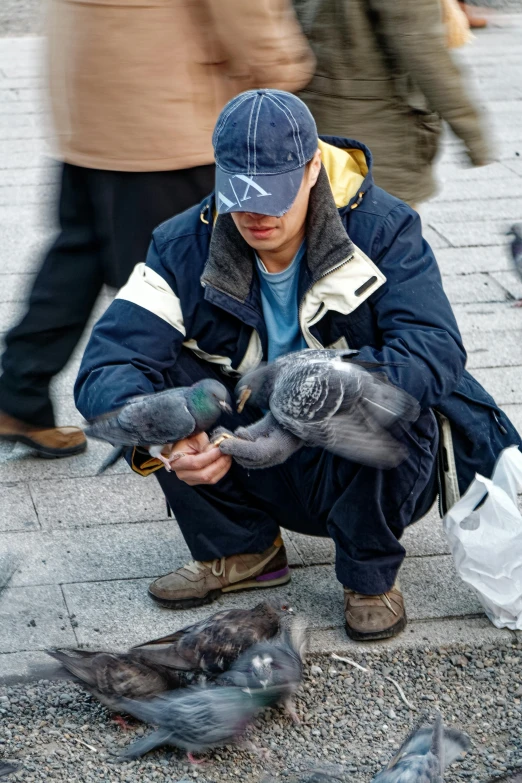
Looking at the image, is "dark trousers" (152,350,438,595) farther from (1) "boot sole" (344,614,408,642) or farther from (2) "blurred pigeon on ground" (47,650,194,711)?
(2) "blurred pigeon on ground" (47,650,194,711)

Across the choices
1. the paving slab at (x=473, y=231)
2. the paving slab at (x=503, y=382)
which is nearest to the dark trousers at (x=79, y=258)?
the paving slab at (x=503, y=382)

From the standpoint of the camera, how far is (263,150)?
9.78ft

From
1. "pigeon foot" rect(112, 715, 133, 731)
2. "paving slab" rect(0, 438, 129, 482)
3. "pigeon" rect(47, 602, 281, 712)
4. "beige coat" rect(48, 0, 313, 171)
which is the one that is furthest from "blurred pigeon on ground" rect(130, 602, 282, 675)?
"beige coat" rect(48, 0, 313, 171)

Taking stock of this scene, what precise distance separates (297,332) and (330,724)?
1.17 metres

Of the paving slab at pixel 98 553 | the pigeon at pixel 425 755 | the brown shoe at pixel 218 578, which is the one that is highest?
the pigeon at pixel 425 755

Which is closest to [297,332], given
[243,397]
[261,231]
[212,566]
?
[243,397]

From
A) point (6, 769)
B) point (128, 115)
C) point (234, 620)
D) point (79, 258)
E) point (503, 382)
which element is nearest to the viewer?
point (6, 769)

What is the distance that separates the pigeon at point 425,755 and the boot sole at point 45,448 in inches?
Result: 85.5

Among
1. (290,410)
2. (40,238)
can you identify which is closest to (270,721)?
(290,410)

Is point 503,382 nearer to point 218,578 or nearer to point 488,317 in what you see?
point 488,317

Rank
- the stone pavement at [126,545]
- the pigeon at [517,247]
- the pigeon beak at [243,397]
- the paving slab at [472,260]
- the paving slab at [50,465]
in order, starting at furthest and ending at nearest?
the paving slab at [472,260] → the pigeon at [517,247] → the paving slab at [50,465] → the stone pavement at [126,545] → the pigeon beak at [243,397]

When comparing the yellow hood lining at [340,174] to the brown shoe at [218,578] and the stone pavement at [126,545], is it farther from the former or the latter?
the stone pavement at [126,545]

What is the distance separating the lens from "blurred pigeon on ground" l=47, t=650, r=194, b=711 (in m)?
3.02

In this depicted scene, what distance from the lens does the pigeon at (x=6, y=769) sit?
9.23 ft
